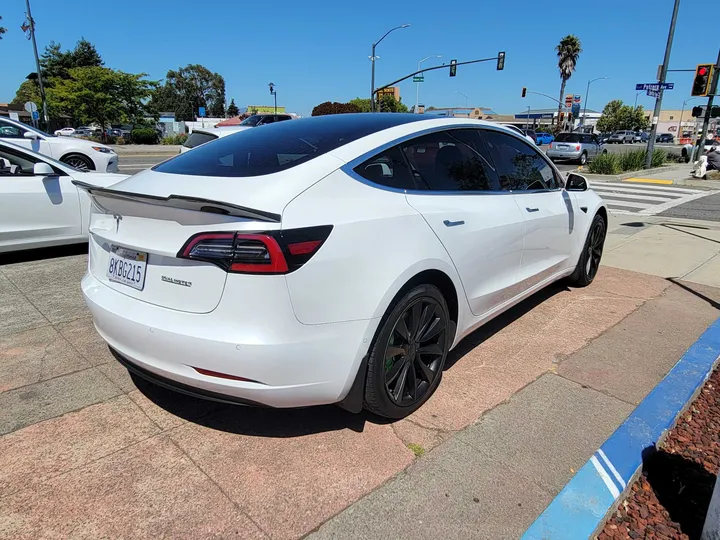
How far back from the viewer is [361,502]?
2.29 meters

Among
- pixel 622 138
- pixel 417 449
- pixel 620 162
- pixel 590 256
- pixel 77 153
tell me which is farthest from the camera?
pixel 622 138

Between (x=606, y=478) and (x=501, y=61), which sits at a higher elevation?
(x=501, y=61)

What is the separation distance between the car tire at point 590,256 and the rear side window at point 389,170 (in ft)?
9.89

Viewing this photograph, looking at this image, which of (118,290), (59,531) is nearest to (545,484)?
(59,531)

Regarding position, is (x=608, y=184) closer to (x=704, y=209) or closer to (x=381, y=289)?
→ (x=704, y=209)

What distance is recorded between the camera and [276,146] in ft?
9.95

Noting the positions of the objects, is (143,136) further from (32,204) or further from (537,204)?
(537,204)

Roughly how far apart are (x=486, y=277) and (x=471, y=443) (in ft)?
3.72

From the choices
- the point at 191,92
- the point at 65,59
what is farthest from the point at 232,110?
the point at 65,59

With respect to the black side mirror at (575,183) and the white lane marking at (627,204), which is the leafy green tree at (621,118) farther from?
the black side mirror at (575,183)

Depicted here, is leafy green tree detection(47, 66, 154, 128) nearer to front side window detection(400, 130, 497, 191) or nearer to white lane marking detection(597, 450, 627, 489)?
front side window detection(400, 130, 497, 191)

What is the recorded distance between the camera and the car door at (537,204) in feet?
12.8

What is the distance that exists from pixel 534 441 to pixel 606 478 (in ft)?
1.38

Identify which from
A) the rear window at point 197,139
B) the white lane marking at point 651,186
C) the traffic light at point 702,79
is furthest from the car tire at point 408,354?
the traffic light at point 702,79
